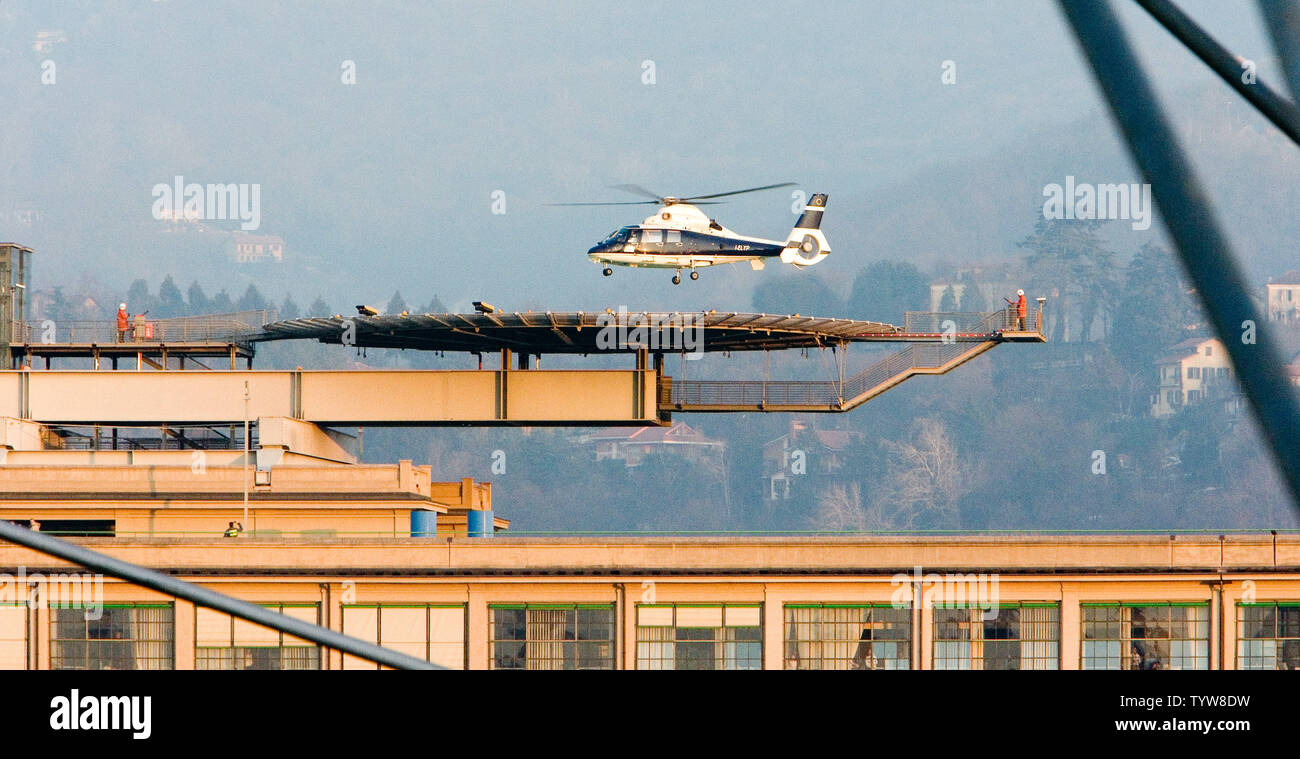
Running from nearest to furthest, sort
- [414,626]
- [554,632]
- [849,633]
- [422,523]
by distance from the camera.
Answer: [849,633] < [554,632] < [414,626] < [422,523]

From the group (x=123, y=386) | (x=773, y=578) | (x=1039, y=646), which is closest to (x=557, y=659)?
(x=773, y=578)

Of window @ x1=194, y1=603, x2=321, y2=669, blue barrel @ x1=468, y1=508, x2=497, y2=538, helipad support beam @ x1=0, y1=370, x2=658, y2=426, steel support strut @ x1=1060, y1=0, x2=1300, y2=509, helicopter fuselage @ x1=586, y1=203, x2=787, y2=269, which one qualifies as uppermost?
helicopter fuselage @ x1=586, y1=203, x2=787, y2=269

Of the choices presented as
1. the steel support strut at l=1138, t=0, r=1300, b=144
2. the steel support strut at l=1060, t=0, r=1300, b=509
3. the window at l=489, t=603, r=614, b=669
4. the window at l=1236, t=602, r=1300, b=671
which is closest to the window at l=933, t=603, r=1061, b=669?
the window at l=1236, t=602, r=1300, b=671

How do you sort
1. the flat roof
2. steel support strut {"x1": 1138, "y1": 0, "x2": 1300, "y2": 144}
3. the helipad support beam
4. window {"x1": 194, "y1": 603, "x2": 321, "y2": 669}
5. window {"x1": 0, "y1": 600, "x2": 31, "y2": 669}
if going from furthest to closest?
the helipad support beam, the flat roof, window {"x1": 0, "y1": 600, "x2": 31, "y2": 669}, window {"x1": 194, "y1": 603, "x2": 321, "y2": 669}, steel support strut {"x1": 1138, "y1": 0, "x2": 1300, "y2": 144}

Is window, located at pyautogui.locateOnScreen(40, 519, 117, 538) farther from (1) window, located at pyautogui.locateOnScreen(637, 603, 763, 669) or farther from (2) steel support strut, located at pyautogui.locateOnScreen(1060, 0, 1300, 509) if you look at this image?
(2) steel support strut, located at pyautogui.locateOnScreen(1060, 0, 1300, 509)

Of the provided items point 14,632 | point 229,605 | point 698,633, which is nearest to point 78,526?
point 14,632

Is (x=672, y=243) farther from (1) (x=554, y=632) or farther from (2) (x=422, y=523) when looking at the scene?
(1) (x=554, y=632)
